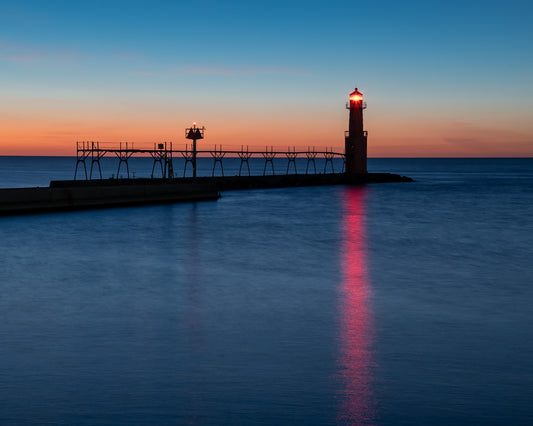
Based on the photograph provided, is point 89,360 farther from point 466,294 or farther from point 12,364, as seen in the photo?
point 466,294

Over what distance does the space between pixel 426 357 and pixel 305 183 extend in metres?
56.7

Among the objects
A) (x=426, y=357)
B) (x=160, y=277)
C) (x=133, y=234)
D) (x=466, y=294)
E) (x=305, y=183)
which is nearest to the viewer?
(x=426, y=357)

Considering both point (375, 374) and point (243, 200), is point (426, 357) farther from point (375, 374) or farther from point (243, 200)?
point (243, 200)

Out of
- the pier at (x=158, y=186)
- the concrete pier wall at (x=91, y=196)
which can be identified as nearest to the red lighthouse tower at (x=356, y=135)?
the pier at (x=158, y=186)

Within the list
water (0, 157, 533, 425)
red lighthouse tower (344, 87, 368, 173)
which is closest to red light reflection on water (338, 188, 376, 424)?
water (0, 157, 533, 425)

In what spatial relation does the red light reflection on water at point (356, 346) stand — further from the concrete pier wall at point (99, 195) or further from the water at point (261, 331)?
the concrete pier wall at point (99, 195)

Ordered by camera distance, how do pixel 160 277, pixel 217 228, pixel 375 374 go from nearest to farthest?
pixel 375 374
pixel 160 277
pixel 217 228

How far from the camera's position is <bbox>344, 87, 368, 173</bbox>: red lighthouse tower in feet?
201

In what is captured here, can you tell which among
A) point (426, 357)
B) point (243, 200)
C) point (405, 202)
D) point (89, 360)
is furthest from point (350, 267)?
point (405, 202)

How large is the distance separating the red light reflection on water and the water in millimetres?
32

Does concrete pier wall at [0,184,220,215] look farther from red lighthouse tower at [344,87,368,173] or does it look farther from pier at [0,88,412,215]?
red lighthouse tower at [344,87,368,173]

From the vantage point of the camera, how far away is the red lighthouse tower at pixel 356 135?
201ft

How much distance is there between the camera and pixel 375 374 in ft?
25.8

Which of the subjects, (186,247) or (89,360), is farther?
(186,247)
